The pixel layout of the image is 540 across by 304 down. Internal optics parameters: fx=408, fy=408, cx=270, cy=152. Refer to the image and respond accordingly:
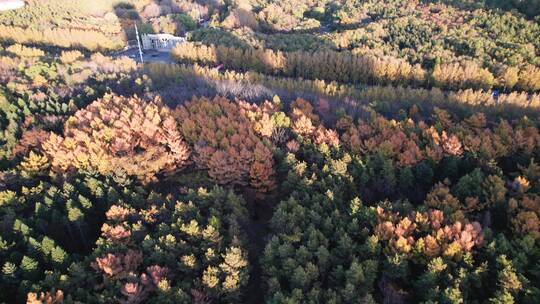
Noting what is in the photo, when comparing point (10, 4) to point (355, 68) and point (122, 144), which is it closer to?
point (355, 68)

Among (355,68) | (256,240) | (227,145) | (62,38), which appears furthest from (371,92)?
(62,38)

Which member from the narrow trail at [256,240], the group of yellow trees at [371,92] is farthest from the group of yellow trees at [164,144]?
the group of yellow trees at [371,92]

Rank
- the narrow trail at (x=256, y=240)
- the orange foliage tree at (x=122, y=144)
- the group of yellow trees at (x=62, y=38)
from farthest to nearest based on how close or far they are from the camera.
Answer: the group of yellow trees at (x=62, y=38)
the orange foliage tree at (x=122, y=144)
the narrow trail at (x=256, y=240)

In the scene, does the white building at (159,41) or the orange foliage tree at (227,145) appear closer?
the orange foliage tree at (227,145)

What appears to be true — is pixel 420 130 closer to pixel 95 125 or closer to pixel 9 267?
pixel 95 125

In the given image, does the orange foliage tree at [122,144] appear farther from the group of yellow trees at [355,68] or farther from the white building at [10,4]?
the white building at [10,4]

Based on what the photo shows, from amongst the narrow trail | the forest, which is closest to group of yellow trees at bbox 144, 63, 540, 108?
the forest

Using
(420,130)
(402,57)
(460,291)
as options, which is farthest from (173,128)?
(402,57)
